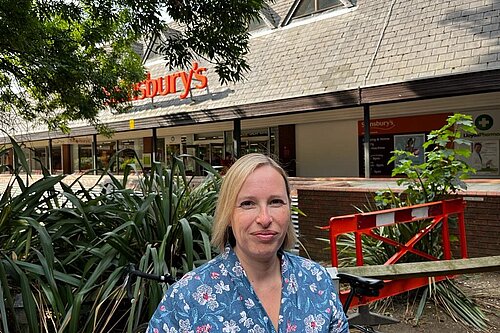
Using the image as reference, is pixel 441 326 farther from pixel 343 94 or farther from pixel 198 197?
pixel 343 94

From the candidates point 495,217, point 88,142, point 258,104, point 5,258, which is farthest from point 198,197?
point 88,142

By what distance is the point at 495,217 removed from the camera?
6805mm

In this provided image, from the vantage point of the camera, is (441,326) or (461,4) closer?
(441,326)

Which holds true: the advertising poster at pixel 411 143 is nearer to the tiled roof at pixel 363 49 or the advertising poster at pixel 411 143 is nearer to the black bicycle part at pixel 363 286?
the tiled roof at pixel 363 49

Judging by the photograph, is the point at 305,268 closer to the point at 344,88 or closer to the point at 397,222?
the point at 397,222

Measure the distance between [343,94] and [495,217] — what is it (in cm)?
621

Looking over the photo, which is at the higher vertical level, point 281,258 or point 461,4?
point 461,4

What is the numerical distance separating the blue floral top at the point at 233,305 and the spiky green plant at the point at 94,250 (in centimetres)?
88

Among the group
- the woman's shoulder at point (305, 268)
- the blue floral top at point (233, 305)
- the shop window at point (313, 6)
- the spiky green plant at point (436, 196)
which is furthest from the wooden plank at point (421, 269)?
the shop window at point (313, 6)

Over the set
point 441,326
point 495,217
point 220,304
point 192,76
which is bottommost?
point 441,326

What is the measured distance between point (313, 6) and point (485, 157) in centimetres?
737

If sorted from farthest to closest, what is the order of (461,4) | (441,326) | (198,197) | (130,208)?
(461,4), (441,326), (198,197), (130,208)

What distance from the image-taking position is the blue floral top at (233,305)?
1.54 metres

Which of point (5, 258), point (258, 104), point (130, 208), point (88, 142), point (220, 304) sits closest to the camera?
point (220, 304)
